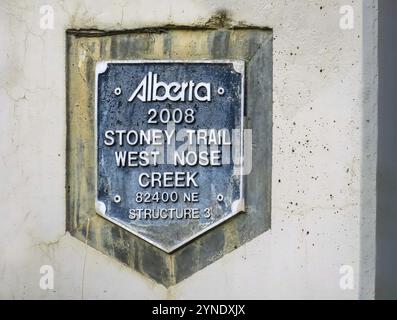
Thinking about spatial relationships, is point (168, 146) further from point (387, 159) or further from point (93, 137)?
point (387, 159)

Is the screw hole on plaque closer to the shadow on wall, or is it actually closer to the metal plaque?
the metal plaque

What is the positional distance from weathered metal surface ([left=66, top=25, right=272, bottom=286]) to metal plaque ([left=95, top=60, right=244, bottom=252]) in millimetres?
47

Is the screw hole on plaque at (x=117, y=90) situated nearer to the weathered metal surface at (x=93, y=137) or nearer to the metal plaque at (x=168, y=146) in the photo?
the metal plaque at (x=168, y=146)

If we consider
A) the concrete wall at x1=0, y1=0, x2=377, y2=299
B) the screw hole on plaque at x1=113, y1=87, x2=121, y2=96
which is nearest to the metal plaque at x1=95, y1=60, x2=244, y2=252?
the screw hole on plaque at x1=113, y1=87, x2=121, y2=96

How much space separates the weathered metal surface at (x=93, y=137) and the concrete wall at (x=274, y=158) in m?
0.05

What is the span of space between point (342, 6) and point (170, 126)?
3.62ft

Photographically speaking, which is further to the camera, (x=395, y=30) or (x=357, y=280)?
(x=395, y=30)

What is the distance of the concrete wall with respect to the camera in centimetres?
466

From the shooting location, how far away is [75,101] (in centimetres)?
483

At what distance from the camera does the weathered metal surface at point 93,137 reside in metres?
4.74

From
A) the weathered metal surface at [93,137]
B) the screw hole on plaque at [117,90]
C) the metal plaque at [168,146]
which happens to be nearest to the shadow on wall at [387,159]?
the weathered metal surface at [93,137]

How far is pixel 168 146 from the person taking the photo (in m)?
4.78

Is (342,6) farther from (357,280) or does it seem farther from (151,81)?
(357,280)
